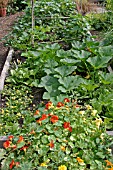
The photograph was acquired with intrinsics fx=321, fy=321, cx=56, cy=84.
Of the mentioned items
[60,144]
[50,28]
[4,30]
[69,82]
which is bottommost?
[4,30]

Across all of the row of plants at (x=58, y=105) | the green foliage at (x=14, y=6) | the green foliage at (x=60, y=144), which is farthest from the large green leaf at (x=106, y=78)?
the green foliage at (x=14, y=6)

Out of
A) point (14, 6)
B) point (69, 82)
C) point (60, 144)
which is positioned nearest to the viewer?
point (60, 144)

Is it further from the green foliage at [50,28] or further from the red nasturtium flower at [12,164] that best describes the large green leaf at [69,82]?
the green foliage at [50,28]

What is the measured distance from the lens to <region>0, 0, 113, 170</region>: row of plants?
93.2 inches

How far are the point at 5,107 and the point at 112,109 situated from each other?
1.11m

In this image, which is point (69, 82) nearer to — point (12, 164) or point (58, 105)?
point (58, 105)

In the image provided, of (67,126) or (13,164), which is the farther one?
(67,126)

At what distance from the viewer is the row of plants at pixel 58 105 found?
2.37m

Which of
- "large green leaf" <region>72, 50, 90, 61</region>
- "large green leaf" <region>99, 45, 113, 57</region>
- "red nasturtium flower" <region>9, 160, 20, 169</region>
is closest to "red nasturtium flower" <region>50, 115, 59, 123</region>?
"red nasturtium flower" <region>9, 160, 20, 169</region>

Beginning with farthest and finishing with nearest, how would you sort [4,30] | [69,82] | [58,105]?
1. [4,30]
2. [69,82]
3. [58,105]

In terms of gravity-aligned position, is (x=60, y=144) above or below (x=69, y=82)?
above

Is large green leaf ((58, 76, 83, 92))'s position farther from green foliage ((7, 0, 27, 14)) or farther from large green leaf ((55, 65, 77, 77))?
green foliage ((7, 0, 27, 14))

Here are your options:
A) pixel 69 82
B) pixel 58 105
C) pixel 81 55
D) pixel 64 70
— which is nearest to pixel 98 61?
pixel 81 55

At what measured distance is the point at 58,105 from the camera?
2.64m
